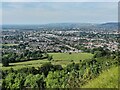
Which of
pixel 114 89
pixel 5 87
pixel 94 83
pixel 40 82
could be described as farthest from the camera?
pixel 40 82

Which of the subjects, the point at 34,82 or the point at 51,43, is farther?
the point at 51,43

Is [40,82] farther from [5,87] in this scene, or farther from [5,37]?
[5,37]

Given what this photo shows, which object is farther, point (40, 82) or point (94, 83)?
point (40, 82)

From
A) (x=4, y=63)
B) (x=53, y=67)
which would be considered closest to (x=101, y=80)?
(x=53, y=67)

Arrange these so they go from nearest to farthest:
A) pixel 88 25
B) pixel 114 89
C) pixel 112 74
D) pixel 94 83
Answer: pixel 114 89 < pixel 94 83 < pixel 112 74 < pixel 88 25

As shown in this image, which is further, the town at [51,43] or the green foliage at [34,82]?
the town at [51,43]

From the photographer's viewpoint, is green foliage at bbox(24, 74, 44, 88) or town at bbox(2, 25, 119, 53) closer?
green foliage at bbox(24, 74, 44, 88)

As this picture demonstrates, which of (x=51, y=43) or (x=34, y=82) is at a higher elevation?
(x=34, y=82)

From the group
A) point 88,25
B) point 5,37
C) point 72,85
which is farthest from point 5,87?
point 88,25

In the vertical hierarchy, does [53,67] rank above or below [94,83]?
below

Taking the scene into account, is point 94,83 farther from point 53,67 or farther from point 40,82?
point 53,67
